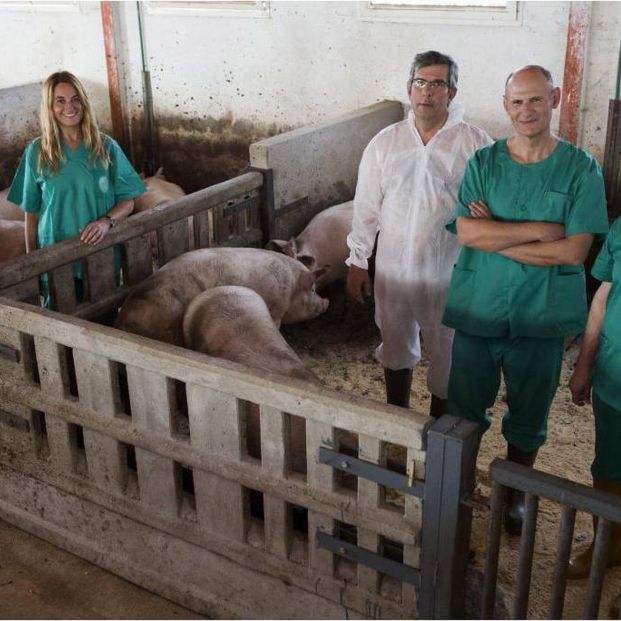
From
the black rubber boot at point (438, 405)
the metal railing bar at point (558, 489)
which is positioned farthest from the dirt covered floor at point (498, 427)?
the metal railing bar at point (558, 489)

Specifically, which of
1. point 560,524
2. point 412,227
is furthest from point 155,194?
point 560,524

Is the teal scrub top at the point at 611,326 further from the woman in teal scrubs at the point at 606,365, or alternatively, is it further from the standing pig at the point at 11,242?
the standing pig at the point at 11,242

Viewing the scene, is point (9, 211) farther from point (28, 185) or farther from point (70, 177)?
point (70, 177)

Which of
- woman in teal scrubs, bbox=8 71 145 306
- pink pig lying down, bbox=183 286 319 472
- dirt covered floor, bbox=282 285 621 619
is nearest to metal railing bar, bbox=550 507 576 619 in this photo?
dirt covered floor, bbox=282 285 621 619

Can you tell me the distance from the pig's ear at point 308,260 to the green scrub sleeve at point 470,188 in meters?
2.36

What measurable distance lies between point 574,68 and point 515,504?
3.78 m

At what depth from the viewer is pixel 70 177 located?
14.7 ft

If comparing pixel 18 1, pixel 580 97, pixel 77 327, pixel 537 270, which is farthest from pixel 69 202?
pixel 18 1

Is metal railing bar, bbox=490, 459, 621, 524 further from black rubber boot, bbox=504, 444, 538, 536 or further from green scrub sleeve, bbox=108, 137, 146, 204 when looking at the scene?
green scrub sleeve, bbox=108, 137, 146, 204

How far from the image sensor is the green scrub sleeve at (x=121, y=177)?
4586 mm

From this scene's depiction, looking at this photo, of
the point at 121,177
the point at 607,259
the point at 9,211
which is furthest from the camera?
the point at 9,211

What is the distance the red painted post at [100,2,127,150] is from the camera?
891 centimetres

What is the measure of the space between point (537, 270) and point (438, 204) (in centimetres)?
78

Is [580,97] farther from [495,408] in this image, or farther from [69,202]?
[69,202]
